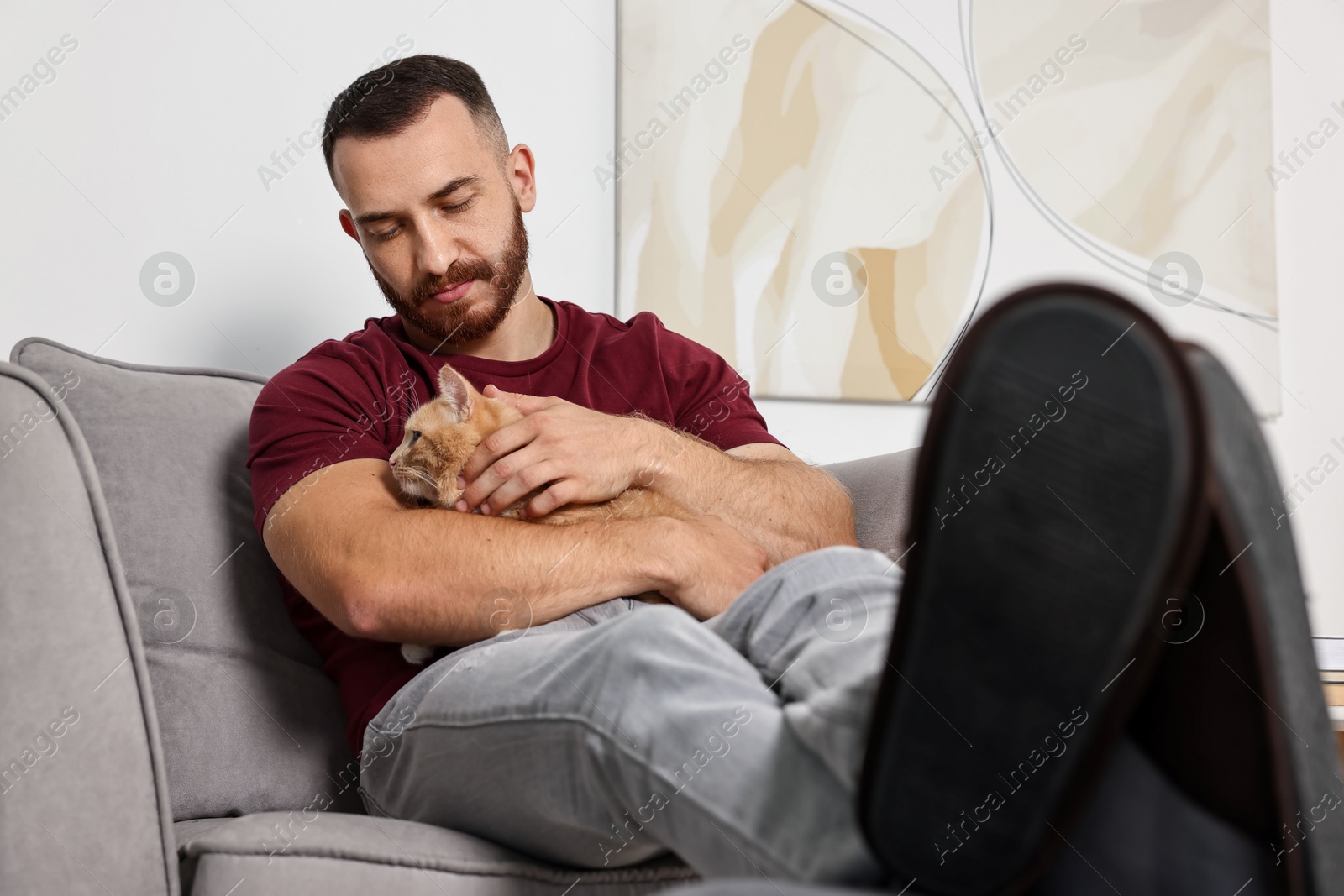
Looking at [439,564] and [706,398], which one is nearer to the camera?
[439,564]

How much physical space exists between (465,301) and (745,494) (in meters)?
0.56

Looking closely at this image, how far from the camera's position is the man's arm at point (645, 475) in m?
1.26

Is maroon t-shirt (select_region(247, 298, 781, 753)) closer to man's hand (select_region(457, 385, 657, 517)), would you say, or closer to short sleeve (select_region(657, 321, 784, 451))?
short sleeve (select_region(657, 321, 784, 451))

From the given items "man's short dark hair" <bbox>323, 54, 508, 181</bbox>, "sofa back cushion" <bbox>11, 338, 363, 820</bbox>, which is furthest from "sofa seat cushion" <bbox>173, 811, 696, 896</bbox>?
"man's short dark hair" <bbox>323, 54, 508, 181</bbox>

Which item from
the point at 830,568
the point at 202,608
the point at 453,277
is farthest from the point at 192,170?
the point at 830,568

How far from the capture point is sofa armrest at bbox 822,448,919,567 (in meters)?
1.50

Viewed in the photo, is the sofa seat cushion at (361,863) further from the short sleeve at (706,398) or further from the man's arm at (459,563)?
the short sleeve at (706,398)

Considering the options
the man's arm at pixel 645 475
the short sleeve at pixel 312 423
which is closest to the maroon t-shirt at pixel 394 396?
the short sleeve at pixel 312 423

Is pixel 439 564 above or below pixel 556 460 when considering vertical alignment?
below

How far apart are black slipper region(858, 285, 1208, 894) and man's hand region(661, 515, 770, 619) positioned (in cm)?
63

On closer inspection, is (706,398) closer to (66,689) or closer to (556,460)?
(556,460)

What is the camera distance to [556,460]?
1.25m

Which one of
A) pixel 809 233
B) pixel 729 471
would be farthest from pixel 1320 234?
pixel 729 471

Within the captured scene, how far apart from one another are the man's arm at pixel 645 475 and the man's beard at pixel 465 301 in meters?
0.15
